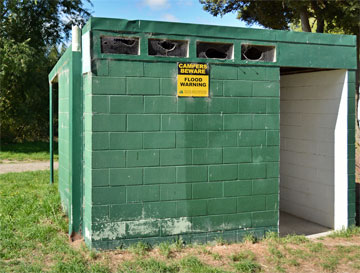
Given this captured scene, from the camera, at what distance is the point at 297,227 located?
691cm

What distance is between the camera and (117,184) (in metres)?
5.38

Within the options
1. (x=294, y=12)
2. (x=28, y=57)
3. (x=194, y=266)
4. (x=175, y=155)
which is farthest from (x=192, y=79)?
(x=28, y=57)

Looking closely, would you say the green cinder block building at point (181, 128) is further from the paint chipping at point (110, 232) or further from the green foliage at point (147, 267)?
the green foliage at point (147, 267)

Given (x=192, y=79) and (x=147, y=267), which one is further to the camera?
(x=192, y=79)

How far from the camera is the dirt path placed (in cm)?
1289

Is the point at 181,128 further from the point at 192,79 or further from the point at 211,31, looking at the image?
the point at 211,31

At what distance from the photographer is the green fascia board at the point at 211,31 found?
5.29 m

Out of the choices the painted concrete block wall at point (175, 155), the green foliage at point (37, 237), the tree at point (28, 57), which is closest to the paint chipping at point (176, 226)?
the painted concrete block wall at point (175, 155)

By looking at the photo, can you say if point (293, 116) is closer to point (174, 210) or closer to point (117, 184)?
point (174, 210)

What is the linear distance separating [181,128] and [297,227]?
2.70 metres

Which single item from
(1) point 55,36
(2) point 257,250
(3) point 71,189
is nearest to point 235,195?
(2) point 257,250

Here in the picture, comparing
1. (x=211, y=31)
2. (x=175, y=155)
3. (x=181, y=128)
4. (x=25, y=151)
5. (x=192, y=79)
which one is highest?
(x=211, y=31)

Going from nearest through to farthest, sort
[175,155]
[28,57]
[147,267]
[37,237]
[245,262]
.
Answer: [147,267] → [245,262] → [175,155] → [37,237] → [28,57]

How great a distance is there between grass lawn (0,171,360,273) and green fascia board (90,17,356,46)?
2.66 meters
